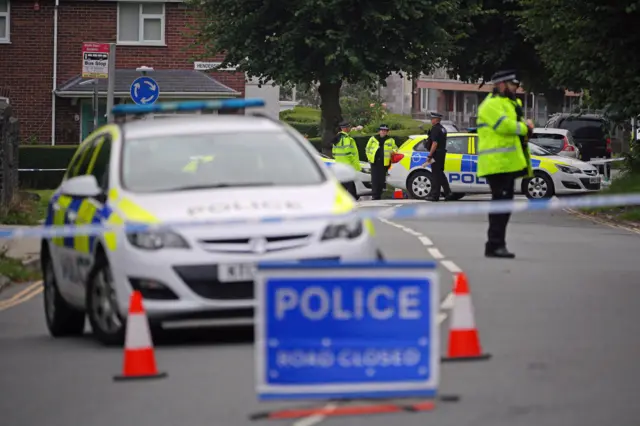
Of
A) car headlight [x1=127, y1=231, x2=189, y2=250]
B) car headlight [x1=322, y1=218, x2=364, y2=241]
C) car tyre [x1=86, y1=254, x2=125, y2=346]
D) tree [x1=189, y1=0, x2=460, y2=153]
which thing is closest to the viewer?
car headlight [x1=127, y1=231, x2=189, y2=250]

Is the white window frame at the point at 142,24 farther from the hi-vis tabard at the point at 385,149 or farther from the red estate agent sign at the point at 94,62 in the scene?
the red estate agent sign at the point at 94,62

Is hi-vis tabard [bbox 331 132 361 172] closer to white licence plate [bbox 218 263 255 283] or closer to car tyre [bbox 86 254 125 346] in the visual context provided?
car tyre [bbox 86 254 125 346]

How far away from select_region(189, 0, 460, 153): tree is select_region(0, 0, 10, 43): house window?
816 cm

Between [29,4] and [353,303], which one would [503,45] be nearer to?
[29,4]

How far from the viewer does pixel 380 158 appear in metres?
34.2

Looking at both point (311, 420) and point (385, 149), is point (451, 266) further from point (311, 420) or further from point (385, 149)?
point (385, 149)

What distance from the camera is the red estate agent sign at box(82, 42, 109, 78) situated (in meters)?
27.8

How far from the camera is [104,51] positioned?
28328 mm

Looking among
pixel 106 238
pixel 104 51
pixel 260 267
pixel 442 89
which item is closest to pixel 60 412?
pixel 260 267

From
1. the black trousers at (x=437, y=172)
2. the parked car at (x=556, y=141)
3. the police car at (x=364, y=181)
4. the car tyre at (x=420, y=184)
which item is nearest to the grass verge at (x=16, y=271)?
the black trousers at (x=437, y=172)

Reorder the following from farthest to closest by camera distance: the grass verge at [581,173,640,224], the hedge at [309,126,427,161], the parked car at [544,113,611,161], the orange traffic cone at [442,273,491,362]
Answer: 1. the hedge at [309,126,427,161]
2. the parked car at [544,113,611,161]
3. the grass verge at [581,173,640,224]
4. the orange traffic cone at [442,273,491,362]

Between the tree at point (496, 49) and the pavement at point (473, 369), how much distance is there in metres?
34.6

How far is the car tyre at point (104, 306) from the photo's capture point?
10.9m

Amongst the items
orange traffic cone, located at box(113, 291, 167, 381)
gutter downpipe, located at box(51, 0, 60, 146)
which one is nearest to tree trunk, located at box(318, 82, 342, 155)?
gutter downpipe, located at box(51, 0, 60, 146)
